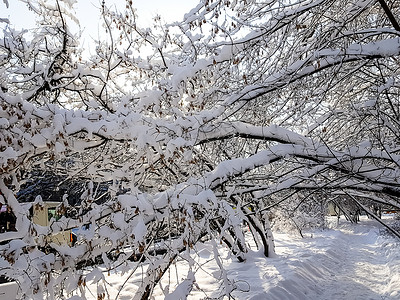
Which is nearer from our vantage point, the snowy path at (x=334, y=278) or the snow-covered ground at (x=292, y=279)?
the snow-covered ground at (x=292, y=279)

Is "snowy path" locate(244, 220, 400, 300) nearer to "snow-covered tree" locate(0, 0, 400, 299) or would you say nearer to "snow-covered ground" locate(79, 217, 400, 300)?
"snow-covered ground" locate(79, 217, 400, 300)

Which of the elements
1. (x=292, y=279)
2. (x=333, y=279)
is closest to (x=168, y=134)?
(x=292, y=279)

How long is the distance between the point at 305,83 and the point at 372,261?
1107 cm

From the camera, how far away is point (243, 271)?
891 cm

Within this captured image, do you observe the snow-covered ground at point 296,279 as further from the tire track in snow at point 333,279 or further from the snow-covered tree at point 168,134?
the snow-covered tree at point 168,134

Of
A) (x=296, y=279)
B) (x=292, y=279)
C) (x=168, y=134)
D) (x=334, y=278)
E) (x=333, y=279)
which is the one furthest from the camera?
(x=334, y=278)

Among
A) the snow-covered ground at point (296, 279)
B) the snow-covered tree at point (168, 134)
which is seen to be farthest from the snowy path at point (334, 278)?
the snow-covered tree at point (168, 134)

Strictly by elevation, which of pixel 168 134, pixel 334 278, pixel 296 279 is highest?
pixel 168 134

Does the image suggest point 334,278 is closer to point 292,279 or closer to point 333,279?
point 333,279

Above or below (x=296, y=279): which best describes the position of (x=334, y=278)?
below

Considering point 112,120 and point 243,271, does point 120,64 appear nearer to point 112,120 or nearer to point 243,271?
point 112,120

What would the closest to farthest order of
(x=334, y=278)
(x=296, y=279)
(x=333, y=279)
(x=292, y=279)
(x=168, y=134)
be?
1. (x=168, y=134)
2. (x=292, y=279)
3. (x=296, y=279)
4. (x=333, y=279)
5. (x=334, y=278)

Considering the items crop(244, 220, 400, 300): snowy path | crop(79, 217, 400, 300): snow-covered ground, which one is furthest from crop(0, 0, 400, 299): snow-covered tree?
crop(244, 220, 400, 300): snowy path

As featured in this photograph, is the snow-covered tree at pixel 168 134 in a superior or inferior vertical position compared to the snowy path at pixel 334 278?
superior
